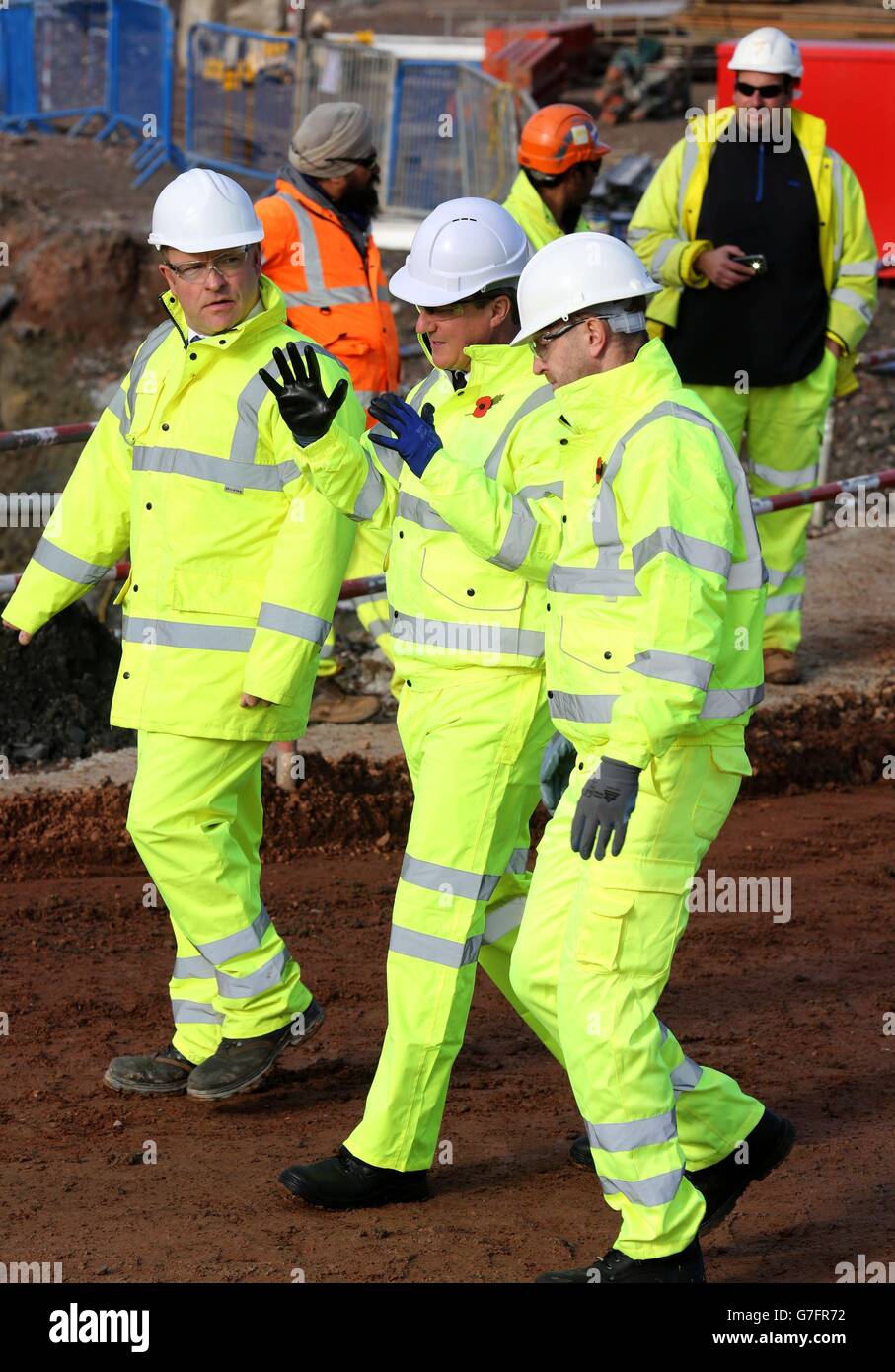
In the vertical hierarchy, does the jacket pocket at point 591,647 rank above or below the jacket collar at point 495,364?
below

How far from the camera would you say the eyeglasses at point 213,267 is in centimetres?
539

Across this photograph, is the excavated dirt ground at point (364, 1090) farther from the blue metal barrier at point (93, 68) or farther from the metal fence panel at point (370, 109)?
the blue metal barrier at point (93, 68)

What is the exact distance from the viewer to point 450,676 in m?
4.94

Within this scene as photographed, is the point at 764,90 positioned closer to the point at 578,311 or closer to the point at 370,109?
the point at 578,311

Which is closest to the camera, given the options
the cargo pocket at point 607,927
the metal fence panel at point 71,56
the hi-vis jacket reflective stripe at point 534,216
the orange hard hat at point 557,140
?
the cargo pocket at point 607,927

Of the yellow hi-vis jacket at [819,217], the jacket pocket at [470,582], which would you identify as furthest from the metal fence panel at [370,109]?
the jacket pocket at [470,582]

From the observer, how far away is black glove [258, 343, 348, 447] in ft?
16.0

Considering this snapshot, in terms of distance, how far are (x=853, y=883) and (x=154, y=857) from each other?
3.16 meters

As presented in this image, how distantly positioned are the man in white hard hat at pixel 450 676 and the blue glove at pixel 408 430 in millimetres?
165

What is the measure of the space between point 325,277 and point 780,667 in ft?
9.26

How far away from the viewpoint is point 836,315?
877 cm

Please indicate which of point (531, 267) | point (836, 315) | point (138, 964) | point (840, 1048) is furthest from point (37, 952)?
point (836, 315)

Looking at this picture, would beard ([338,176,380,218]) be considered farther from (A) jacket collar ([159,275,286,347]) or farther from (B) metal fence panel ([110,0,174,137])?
(B) metal fence panel ([110,0,174,137])

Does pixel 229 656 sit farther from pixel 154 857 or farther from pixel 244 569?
pixel 154 857
